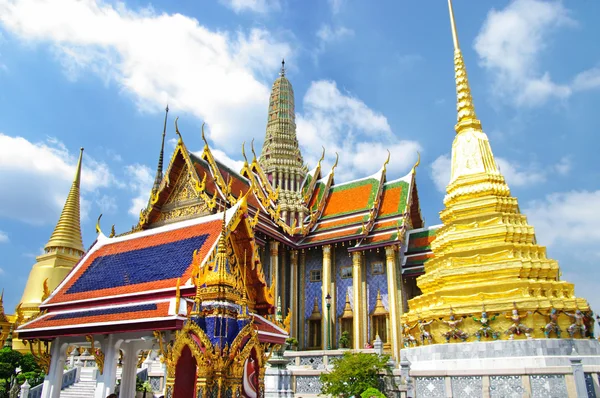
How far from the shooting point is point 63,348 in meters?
8.60

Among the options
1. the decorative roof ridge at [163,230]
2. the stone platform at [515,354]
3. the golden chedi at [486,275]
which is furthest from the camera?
the golden chedi at [486,275]

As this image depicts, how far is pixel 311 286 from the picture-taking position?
62.5 ft

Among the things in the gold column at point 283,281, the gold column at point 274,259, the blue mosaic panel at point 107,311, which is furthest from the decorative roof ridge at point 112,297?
the gold column at point 283,281

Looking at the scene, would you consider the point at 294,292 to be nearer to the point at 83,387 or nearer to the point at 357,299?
the point at 357,299

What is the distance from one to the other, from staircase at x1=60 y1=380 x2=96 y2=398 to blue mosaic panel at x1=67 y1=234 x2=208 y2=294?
178 inches

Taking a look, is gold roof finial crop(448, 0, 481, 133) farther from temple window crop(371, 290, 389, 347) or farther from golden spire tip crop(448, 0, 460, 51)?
temple window crop(371, 290, 389, 347)

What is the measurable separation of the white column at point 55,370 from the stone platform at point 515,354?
6.60 m

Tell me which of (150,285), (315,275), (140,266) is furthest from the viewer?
(315,275)

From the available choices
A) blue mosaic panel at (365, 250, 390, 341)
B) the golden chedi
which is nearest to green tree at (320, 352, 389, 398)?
the golden chedi

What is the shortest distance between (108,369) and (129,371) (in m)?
0.83

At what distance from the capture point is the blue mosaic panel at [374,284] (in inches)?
693

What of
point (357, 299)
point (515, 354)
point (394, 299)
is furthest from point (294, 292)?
point (515, 354)

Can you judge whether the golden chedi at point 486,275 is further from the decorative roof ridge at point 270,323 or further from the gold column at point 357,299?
the gold column at point 357,299

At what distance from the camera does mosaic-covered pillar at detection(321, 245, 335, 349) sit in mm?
17359
